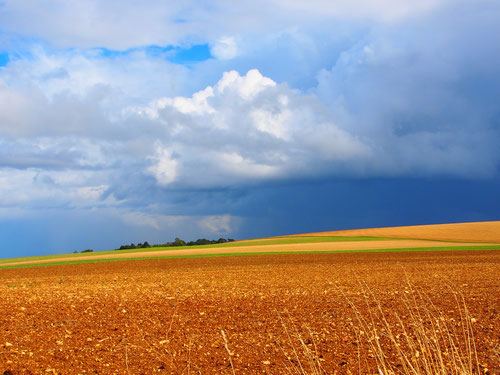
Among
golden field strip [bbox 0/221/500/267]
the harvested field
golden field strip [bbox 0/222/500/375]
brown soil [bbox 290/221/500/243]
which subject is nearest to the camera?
golden field strip [bbox 0/222/500/375]

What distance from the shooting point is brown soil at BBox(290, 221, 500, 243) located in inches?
2707

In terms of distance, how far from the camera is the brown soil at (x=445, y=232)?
6875 cm

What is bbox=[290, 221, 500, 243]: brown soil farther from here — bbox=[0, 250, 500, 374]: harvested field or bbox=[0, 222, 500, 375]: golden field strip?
bbox=[0, 250, 500, 374]: harvested field

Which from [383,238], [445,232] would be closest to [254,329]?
[383,238]

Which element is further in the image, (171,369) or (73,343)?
(73,343)

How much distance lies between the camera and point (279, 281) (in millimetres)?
22344

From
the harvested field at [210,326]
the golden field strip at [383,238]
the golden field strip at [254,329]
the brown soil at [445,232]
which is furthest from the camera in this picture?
the brown soil at [445,232]

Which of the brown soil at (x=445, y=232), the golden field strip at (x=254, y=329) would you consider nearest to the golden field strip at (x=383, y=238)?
the brown soil at (x=445, y=232)

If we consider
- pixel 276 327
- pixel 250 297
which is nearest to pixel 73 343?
pixel 276 327

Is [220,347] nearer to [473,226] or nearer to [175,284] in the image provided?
[175,284]

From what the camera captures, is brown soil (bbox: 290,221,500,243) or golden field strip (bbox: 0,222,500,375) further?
brown soil (bbox: 290,221,500,243)

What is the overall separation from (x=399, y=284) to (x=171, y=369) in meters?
13.4

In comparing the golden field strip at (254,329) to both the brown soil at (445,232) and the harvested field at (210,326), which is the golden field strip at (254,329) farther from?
the brown soil at (445,232)

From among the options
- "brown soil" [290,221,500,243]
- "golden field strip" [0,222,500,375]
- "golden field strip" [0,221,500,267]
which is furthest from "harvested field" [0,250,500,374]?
"brown soil" [290,221,500,243]
